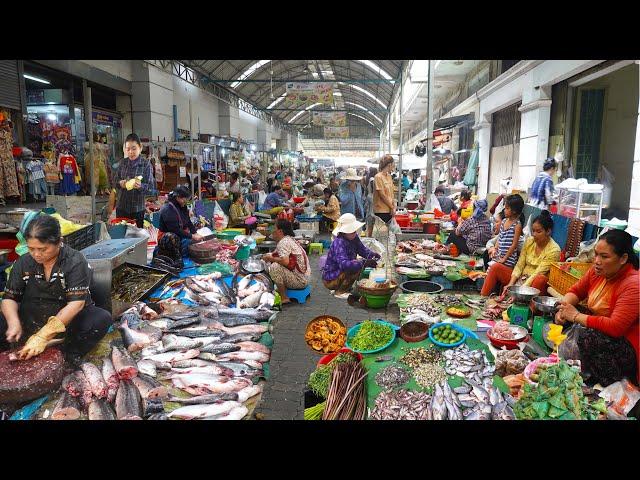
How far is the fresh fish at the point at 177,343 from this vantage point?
14.1ft

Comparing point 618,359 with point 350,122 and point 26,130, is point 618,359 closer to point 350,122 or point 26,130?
point 26,130

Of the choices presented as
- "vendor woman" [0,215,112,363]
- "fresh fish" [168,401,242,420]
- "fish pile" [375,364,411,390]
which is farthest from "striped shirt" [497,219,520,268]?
"vendor woman" [0,215,112,363]

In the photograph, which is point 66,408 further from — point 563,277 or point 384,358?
point 563,277

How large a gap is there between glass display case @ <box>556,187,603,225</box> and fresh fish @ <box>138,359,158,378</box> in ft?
18.3

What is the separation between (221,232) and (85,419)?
5882 millimetres

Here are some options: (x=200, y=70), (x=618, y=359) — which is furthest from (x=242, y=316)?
(x=200, y=70)

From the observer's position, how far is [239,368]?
4094 mm

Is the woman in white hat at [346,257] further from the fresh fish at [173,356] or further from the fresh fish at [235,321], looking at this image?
the fresh fish at [173,356]

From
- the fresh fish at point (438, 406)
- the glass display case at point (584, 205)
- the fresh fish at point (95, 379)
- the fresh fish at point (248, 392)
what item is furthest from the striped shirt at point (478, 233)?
the fresh fish at point (95, 379)

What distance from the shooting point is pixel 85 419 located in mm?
3295

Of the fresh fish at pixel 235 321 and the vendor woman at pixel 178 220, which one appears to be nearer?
the fresh fish at pixel 235 321

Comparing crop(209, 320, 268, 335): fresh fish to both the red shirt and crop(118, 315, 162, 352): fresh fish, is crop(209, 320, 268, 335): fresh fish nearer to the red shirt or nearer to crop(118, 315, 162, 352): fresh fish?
crop(118, 315, 162, 352): fresh fish

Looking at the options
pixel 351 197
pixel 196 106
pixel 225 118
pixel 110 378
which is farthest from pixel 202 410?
pixel 225 118

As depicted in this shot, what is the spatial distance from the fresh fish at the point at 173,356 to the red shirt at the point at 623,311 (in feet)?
11.0
